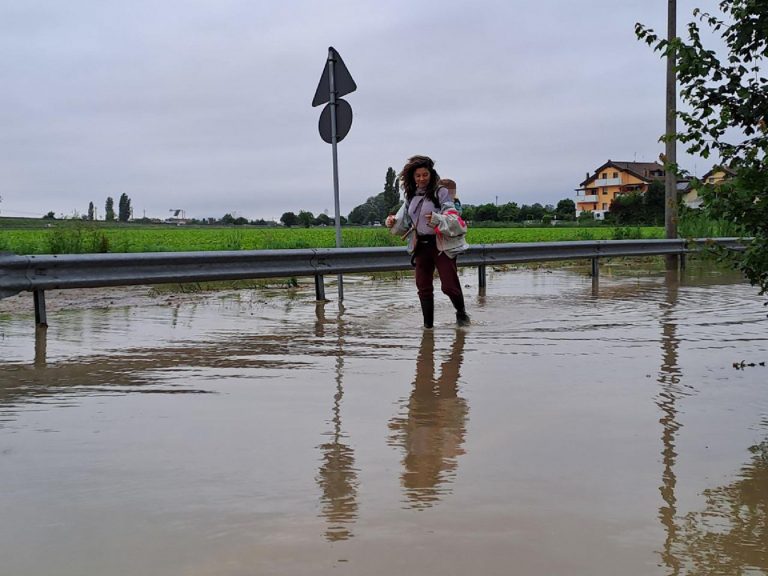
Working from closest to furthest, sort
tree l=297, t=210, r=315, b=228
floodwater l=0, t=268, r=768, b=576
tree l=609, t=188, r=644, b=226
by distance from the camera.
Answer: floodwater l=0, t=268, r=768, b=576
tree l=297, t=210, r=315, b=228
tree l=609, t=188, r=644, b=226

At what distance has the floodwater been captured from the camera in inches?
115

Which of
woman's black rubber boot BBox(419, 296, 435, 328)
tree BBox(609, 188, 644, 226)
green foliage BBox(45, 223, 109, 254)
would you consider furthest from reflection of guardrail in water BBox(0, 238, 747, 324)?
tree BBox(609, 188, 644, 226)

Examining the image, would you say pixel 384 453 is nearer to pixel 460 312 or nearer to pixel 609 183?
pixel 460 312

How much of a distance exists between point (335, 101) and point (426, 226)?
3.98 m

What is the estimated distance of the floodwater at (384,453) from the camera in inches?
115

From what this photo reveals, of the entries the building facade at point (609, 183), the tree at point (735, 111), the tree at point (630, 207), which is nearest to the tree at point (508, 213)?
the tree at point (630, 207)

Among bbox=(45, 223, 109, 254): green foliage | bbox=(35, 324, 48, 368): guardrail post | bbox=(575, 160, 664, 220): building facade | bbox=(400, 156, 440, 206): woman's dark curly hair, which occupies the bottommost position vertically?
bbox=(35, 324, 48, 368): guardrail post

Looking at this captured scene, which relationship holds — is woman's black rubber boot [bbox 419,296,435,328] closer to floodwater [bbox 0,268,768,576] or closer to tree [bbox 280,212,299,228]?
floodwater [bbox 0,268,768,576]

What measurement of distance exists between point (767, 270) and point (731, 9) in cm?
142

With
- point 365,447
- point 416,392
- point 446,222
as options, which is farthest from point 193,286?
point 365,447

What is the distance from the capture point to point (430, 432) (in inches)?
179

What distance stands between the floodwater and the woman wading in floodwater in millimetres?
1007

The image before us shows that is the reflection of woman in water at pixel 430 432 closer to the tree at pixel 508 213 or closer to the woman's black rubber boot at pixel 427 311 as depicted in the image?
the woman's black rubber boot at pixel 427 311

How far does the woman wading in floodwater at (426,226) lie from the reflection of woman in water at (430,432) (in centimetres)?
275
